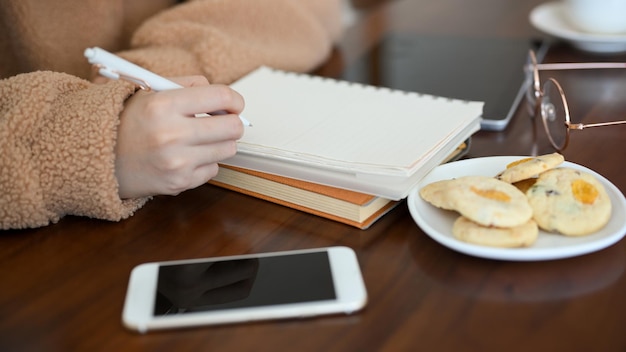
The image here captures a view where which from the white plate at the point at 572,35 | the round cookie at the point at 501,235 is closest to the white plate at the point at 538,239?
the round cookie at the point at 501,235

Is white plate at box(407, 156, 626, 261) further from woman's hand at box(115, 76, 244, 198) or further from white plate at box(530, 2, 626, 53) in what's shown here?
white plate at box(530, 2, 626, 53)

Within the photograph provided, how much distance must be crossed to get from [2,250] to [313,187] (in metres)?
0.26

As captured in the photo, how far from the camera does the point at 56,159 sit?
57 centimetres

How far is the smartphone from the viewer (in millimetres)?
445

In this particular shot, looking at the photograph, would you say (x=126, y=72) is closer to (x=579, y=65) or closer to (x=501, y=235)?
(x=501, y=235)

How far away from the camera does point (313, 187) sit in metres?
0.57

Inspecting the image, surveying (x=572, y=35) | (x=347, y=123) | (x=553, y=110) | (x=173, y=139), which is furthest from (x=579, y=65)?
(x=173, y=139)

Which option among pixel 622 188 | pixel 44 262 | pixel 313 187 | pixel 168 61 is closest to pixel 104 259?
pixel 44 262

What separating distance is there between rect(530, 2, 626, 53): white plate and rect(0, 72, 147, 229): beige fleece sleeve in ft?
2.01

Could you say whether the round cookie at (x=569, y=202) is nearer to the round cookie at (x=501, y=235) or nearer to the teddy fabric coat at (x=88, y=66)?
the round cookie at (x=501, y=235)

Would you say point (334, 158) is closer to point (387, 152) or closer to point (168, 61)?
point (387, 152)

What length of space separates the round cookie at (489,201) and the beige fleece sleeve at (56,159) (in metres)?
0.29

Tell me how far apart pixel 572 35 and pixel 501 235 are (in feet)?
1.71

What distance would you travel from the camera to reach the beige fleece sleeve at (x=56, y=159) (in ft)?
1.84
